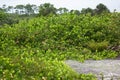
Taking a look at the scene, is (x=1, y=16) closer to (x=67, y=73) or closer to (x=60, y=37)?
(x=60, y=37)

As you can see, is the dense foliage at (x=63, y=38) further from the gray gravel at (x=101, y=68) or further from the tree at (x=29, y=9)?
the tree at (x=29, y=9)

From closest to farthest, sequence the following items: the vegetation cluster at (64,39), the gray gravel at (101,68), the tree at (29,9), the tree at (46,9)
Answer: the gray gravel at (101,68) → the vegetation cluster at (64,39) → the tree at (46,9) → the tree at (29,9)

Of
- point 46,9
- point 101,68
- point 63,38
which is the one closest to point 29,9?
point 46,9

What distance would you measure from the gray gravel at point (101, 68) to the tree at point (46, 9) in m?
12.2

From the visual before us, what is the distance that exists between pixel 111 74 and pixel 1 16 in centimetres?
1307

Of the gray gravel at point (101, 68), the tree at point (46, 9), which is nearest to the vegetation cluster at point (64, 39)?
the gray gravel at point (101, 68)

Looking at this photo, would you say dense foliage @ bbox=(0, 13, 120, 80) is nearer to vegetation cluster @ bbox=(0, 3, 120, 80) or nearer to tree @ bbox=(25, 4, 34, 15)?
vegetation cluster @ bbox=(0, 3, 120, 80)

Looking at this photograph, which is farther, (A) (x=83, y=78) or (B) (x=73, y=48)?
(B) (x=73, y=48)

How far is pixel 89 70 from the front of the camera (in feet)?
36.2

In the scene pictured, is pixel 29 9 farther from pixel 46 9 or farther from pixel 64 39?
pixel 64 39

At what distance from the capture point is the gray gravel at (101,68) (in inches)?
406

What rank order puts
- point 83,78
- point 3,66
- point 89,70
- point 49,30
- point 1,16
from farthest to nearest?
point 1,16 → point 49,30 → point 89,70 → point 3,66 → point 83,78

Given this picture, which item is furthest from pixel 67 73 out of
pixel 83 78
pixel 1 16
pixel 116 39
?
pixel 1 16

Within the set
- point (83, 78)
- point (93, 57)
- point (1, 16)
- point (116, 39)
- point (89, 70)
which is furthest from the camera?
point (1, 16)
